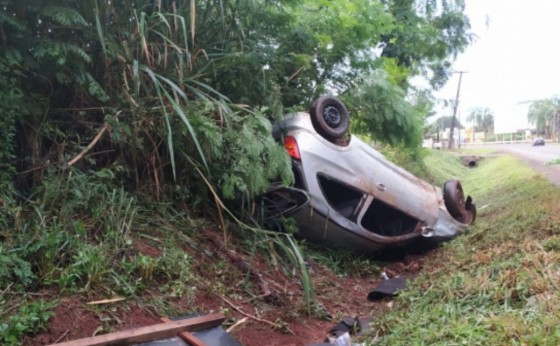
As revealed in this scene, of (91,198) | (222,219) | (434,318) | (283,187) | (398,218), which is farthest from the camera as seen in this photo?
(398,218)

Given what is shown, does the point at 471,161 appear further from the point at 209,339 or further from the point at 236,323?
the point at 209,339

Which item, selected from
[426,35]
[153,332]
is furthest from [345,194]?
[426,35]

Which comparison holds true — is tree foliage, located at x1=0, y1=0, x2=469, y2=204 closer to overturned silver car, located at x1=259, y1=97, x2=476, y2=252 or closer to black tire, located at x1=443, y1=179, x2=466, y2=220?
overturned silver car, located at x1=259, y1=97, x2=476, y2=252

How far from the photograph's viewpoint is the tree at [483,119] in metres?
87.6

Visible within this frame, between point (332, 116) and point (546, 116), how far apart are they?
250ft

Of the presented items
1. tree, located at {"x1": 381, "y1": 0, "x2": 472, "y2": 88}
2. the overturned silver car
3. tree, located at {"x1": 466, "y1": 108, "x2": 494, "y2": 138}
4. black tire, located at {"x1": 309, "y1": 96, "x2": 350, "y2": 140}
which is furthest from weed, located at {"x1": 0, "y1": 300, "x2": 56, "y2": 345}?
tree, located at {"x1": 466, "y1": 108, "x2": 494, "y2": 138}

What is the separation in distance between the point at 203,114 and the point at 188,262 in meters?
1.15

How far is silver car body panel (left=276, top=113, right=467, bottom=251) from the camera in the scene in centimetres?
475

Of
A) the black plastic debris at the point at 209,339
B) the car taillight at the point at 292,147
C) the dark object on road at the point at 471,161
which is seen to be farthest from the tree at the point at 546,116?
the black plastic debris at the point at 209,339

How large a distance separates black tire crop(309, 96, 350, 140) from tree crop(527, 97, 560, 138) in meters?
67.4

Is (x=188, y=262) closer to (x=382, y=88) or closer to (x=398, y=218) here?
(x=398, y=218)

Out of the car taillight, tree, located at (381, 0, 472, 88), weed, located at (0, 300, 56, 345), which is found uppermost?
tree, located at (381, 0, 472, 88)

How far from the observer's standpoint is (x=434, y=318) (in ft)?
9.14

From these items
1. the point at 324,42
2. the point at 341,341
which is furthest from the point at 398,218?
the point at 341,341
